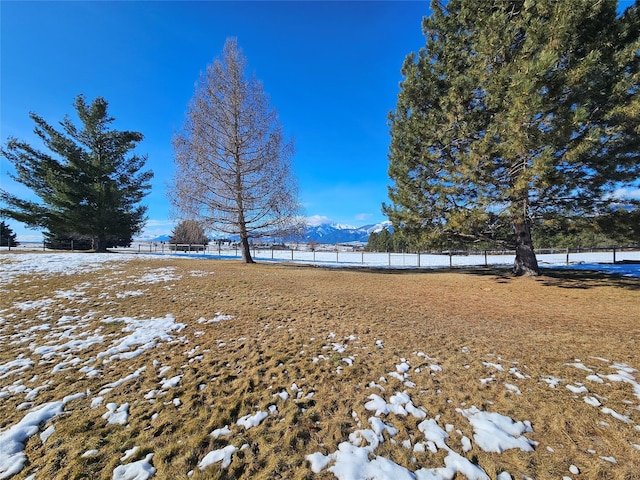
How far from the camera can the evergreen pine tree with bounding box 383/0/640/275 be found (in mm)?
6562

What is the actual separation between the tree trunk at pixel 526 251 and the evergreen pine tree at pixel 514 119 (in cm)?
4

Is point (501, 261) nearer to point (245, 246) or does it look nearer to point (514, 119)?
point (514, 119)

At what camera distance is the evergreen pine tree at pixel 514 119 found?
21.5 ft

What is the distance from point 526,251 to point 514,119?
5933mm

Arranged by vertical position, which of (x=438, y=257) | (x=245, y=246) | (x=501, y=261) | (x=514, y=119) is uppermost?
(x=514, y=119)

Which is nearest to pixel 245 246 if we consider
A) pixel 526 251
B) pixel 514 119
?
pixel 514 119

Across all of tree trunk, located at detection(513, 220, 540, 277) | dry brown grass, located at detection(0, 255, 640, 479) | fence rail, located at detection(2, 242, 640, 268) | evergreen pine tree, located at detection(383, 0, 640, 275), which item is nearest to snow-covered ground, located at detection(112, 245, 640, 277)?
fence rail, located at detection(2, 242, 640, 268)

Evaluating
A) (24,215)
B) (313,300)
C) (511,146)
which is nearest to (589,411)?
(313,300)

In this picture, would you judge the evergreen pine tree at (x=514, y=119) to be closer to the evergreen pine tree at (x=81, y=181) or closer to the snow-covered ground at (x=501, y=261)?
the snow-covered ground at (x=501, y=261)

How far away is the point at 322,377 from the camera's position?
11.1ft

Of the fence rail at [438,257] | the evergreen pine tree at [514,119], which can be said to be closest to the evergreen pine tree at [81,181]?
the fence rail at [438,257]

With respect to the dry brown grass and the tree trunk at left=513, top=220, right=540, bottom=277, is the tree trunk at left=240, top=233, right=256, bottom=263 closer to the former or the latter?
the dry brown grass

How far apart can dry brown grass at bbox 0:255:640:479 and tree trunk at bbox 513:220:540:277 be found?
9.10 ft

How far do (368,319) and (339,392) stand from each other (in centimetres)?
273
